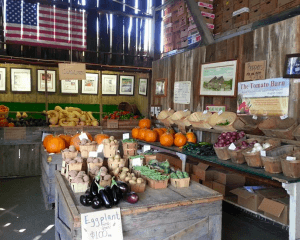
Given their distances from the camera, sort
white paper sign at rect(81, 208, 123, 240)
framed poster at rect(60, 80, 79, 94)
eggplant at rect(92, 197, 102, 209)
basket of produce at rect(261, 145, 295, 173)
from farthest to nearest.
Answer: framed poster at rect(60, 80, 79, 94)
basket of produce at rect(261, 145, 295, 173)
eggplant at rect(92, 197, 102, 209)
white paper sign at rect(81, 208, 123, 240)

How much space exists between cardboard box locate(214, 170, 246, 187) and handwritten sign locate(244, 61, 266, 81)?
Result: 158 centimetres

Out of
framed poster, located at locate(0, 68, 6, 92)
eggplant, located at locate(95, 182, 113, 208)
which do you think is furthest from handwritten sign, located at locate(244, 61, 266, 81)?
framed poster, located at locate(0, 68, 6, 92)

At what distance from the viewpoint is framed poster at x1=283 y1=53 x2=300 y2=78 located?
359cm

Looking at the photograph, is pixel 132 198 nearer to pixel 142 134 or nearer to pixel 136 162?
pixel 136 162

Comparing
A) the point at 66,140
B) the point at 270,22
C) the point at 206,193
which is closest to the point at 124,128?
the point at 66,140

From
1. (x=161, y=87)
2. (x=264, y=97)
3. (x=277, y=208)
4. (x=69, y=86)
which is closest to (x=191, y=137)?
(x=264, y=97)

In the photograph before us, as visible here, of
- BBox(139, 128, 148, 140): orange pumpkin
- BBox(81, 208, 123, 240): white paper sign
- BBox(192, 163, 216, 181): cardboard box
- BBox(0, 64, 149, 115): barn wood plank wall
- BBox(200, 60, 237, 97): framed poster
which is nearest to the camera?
BBox(81, 208, 123, 240): white paper sign

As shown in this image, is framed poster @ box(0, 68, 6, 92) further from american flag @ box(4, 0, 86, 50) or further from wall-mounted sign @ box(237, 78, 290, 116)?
wall-mounted sign @ box(237, 78, 290, 116)

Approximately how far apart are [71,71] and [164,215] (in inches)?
186

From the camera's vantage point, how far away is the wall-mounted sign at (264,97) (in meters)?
3.79

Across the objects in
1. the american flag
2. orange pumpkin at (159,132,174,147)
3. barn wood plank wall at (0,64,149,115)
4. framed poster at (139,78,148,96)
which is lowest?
orange pumpkin at (159,132,174,147)

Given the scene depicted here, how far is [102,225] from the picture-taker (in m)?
2.12

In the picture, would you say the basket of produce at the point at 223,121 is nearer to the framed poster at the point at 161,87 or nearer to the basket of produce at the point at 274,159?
the basket of produce at the point at 274,159

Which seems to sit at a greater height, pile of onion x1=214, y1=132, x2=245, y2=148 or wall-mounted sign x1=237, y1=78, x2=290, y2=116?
wall-mounted sign x1=237, y1=78, x2=290, y2=116
